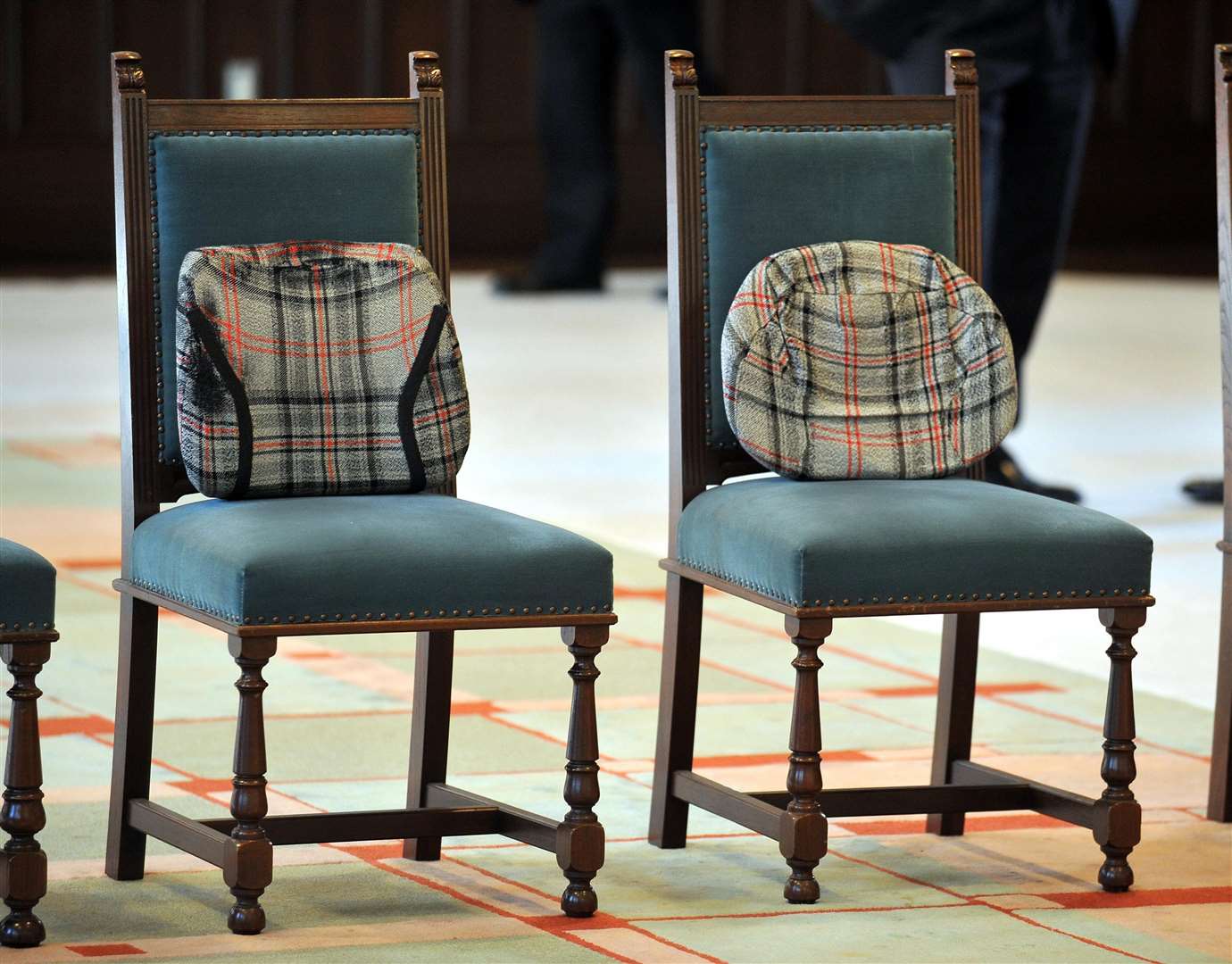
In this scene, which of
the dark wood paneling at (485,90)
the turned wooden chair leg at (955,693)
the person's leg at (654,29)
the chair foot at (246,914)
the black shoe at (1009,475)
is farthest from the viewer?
the dark wood paneling at (485,90)

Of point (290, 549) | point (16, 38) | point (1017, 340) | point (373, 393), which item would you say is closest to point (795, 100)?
point (373, 393)

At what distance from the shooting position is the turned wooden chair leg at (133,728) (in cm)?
285

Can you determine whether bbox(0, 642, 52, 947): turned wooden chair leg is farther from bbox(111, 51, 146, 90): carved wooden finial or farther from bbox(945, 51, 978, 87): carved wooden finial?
bbox(945, 51, 978, 87): carved wooden finial

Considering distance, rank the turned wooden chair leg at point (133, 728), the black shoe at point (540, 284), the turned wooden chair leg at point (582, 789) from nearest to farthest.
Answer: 1. the turned wooden chair leg at point (582, 789)
2. the turned wooden chair leg at point (133, 728)
3. the black shoe at point (540, 284)

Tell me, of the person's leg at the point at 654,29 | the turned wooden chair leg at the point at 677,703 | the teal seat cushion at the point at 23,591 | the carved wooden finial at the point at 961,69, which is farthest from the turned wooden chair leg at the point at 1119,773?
the person's leg at the point at 654,29

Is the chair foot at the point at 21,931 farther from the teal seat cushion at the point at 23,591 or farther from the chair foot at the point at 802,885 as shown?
the chair foot at the point at 802,885

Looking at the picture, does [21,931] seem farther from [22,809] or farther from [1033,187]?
[1033,187]

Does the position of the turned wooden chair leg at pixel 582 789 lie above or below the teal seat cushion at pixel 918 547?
below

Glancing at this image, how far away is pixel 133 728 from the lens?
2857mm

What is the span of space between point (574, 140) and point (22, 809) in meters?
8.61

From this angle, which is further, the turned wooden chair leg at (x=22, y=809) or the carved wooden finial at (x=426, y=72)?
the carved wooden finial at (x=426, y=72)

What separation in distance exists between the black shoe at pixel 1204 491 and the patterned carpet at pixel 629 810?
1.48 metres

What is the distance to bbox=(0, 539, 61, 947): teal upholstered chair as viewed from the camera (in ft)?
8.26

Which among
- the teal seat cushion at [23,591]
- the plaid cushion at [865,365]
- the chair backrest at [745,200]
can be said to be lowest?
Result: the teal seat cushion at [23,591]
